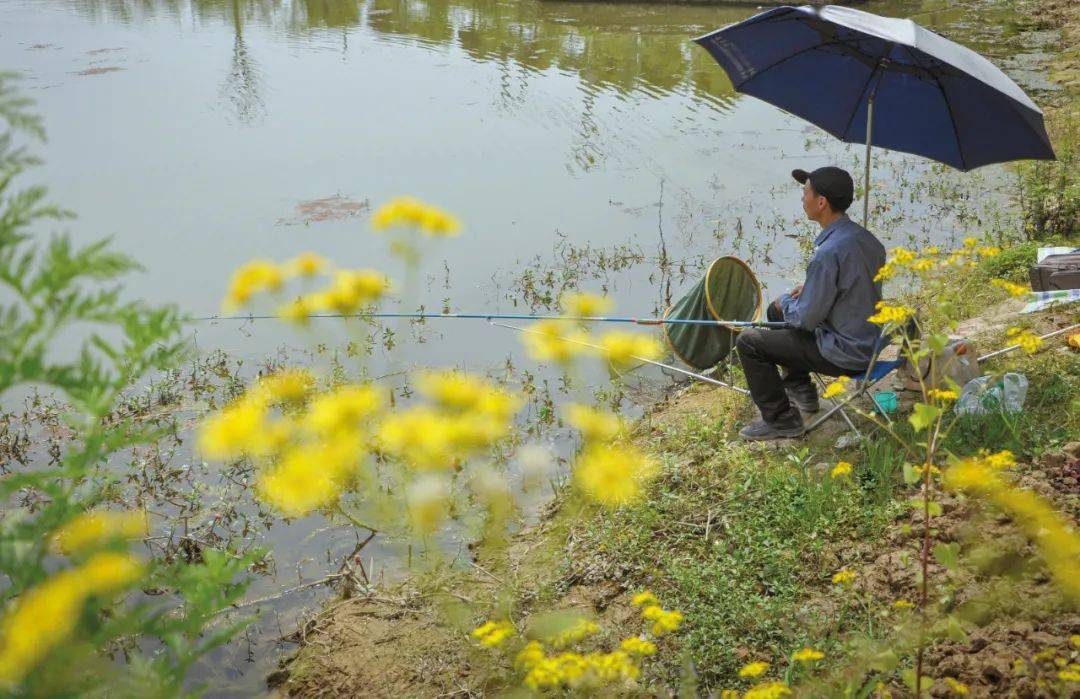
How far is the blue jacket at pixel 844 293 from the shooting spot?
3854mm

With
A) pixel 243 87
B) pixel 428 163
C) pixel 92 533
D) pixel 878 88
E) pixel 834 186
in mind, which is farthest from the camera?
pixel 243 87

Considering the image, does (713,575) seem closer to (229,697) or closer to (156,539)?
(229,697)

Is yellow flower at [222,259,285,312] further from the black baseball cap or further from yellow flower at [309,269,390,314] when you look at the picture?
the black baseball cap

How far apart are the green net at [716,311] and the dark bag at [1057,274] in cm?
127

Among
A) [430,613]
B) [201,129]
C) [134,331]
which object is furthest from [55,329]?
[201,129]

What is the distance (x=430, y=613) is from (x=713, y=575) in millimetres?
1006

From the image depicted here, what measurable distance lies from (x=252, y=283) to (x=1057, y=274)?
12.7 ft

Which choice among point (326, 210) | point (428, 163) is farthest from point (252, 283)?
point (428, 163)

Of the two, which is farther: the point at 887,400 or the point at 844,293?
the point at 887,400

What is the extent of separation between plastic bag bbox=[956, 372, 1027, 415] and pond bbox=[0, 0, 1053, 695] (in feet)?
7.40

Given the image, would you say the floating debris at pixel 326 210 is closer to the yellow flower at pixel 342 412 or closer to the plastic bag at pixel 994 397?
the plastic bag at pixel 994 397

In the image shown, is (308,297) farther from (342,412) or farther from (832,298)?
(832,298)

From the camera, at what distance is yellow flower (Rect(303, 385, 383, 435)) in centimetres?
169

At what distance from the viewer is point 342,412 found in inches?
66.9
